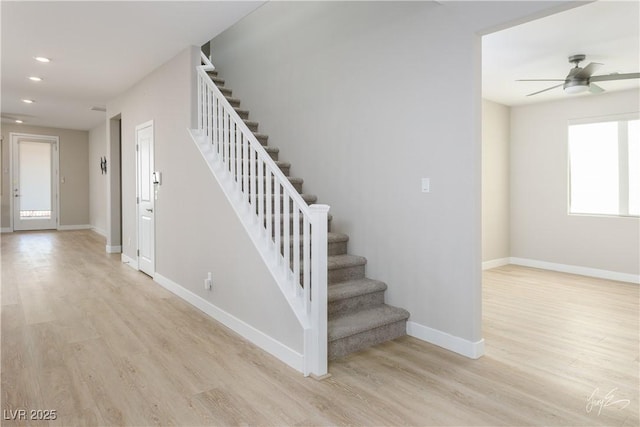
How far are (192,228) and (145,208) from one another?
5.37ft

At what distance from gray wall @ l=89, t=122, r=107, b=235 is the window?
31.4ft

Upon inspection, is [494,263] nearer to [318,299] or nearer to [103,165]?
[318,299]

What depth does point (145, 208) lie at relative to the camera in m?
5.36

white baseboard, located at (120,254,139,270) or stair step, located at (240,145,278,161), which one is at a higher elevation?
stair step, located at (240,145,278,161)

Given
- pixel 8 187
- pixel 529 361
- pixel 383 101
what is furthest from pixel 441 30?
pixel 8 187

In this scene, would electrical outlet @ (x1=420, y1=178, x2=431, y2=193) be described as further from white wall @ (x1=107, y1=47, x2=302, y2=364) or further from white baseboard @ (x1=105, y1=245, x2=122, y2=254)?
white baseboard @ (x1=105, y1=245, x2=122, y2=254)

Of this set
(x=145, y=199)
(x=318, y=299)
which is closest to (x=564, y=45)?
(x=318, y=299)

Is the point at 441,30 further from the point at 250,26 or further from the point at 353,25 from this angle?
the point at 250,26

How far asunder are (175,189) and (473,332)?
3434 millimetres

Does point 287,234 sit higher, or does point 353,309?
point 287,234

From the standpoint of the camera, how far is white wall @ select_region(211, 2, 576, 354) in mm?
2805

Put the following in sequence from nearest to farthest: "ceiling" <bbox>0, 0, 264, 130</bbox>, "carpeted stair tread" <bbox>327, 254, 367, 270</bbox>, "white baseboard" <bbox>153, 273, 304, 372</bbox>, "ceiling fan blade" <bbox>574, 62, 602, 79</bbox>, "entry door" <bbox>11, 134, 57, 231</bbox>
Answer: "white baseboard" <bbox>153, 273, 304, 372</bbox>
"ceiling" <bbox>0, 0, 264, 130</bbox>
"carpeted stair tread" <bbox>327, 254, 367, 270</bbox>
"ceiling fan blade" <bbox>574, 62, 602, 79</bbox>
"entry door" <bbox>11, 134, 57, 231</bbox>

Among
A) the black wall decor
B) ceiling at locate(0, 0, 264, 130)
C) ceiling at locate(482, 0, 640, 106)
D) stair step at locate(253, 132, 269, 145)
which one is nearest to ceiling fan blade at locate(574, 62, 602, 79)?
ceiling at locate(482, 0, 640, 106)

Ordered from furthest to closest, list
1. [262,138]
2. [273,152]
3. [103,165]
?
[103,165] < [262,138] < [273,152]
